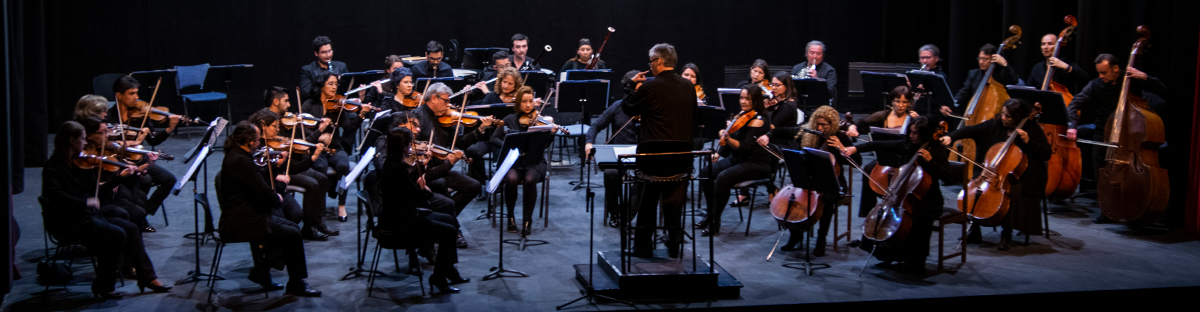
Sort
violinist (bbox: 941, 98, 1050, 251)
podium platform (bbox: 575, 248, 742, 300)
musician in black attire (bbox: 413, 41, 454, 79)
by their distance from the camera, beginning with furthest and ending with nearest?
musician in black attire (bbox: 413, 41, 454, 79) < violinist (bbox: 941, 98, 1050, 251) < podium platform (bbox: 575, 248, 742, 300)

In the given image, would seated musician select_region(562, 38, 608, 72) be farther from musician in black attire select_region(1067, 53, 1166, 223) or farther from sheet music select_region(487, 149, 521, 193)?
musician in black attire select_region(1067, 53, 1166, 223)

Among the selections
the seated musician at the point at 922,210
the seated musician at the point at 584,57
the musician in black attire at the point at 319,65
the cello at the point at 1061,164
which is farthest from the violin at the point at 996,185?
the musician in black attire at the point at 319,65

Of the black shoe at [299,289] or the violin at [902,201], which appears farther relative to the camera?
the violin at [902,201]

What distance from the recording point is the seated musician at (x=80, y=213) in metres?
4.71

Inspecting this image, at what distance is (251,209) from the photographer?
4.81m

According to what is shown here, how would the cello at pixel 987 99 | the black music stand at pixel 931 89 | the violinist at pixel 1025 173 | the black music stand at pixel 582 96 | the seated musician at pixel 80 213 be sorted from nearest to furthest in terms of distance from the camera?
the seated musician at pixel 80 213 < the violinist at pixel 1025 173 < the black music stand at pixel 582 96 < the black music stand at pixel 931 89 < the cello at pixel 987 99

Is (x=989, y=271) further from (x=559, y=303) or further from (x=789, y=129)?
(x=559, y=303)

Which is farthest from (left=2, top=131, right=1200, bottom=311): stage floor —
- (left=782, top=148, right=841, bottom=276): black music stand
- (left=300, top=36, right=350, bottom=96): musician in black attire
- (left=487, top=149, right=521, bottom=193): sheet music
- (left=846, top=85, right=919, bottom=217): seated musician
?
(left=300, top=36, right=350, bottom=96): musician in black attire

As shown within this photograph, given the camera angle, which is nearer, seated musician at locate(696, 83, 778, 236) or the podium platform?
the podium platform

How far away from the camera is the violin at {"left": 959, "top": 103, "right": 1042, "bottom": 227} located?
19.4 ft

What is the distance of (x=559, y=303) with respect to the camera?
4855 mm

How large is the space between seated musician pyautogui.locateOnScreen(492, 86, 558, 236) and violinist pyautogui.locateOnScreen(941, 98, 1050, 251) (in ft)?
9.42

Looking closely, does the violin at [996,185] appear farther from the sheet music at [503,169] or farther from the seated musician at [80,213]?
the seated musician at [80,213]

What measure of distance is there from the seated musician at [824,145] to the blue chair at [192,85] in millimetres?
6693
